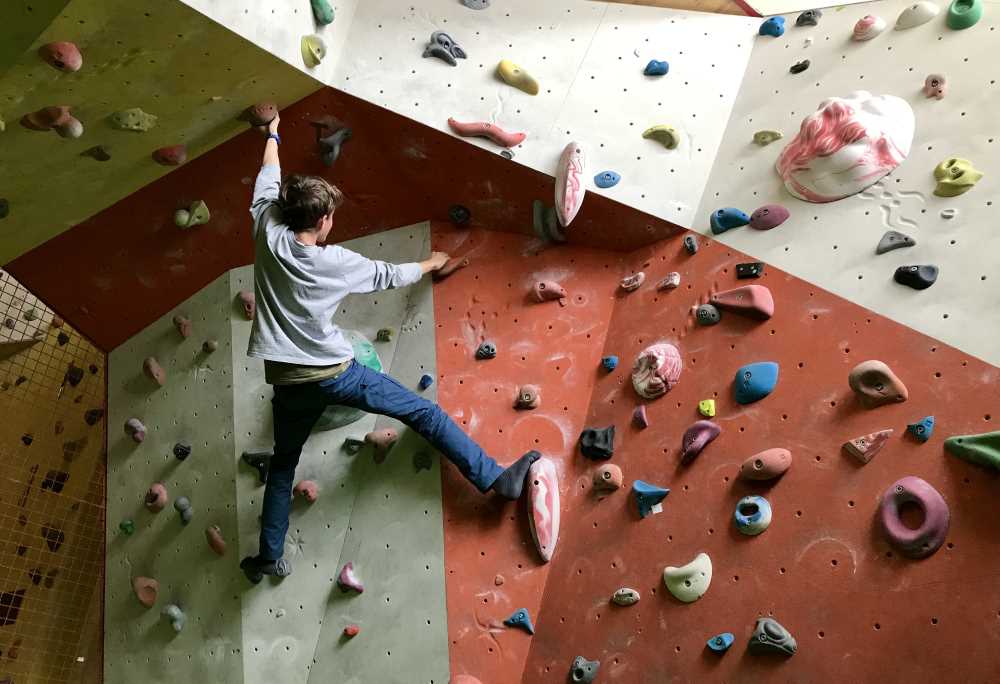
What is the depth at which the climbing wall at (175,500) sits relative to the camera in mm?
2686

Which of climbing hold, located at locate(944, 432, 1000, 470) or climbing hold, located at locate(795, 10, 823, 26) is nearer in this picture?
climbing hold, located at locate(944, 432, 1000, 470)

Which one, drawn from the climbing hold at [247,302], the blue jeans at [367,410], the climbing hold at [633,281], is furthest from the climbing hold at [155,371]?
the climbing hold at [633,281]

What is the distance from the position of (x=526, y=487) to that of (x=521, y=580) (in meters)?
0.27

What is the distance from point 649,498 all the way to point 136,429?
1.97 m

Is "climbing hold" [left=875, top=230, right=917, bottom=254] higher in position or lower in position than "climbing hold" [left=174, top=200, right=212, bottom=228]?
higher

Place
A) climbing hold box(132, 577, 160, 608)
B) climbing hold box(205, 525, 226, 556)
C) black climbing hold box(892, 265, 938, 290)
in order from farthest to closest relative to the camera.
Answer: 1. climbing hold box(132, 577, 160, 608)
2. climbing hold box(205, 525, 226, 556)
3. black climbing hold box(892, 265, 938, 290)

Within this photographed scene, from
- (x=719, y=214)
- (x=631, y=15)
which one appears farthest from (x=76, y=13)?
(x=719, y=214)

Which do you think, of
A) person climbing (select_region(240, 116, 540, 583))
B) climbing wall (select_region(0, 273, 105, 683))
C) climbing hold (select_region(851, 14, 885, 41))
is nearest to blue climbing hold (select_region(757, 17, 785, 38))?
climbing hold (select_region(851, 14, 885, 41))

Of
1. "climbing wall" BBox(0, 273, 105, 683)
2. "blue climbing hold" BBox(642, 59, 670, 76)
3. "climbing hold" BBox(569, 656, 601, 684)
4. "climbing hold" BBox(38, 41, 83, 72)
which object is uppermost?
"blue climbing hold" BBox(642, 59, 670, 76)

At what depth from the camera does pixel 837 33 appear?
7.66 ft

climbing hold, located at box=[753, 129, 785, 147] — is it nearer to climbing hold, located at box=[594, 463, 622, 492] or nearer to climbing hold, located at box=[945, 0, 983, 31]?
climbing hold, located at box=[945, 0, 983, 31]

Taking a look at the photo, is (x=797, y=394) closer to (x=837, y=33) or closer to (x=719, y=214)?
(x=719, y=214)

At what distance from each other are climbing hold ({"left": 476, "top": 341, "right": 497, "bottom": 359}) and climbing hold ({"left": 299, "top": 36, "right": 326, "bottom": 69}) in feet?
3.41

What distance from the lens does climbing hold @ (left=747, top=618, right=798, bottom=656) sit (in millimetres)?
1771
